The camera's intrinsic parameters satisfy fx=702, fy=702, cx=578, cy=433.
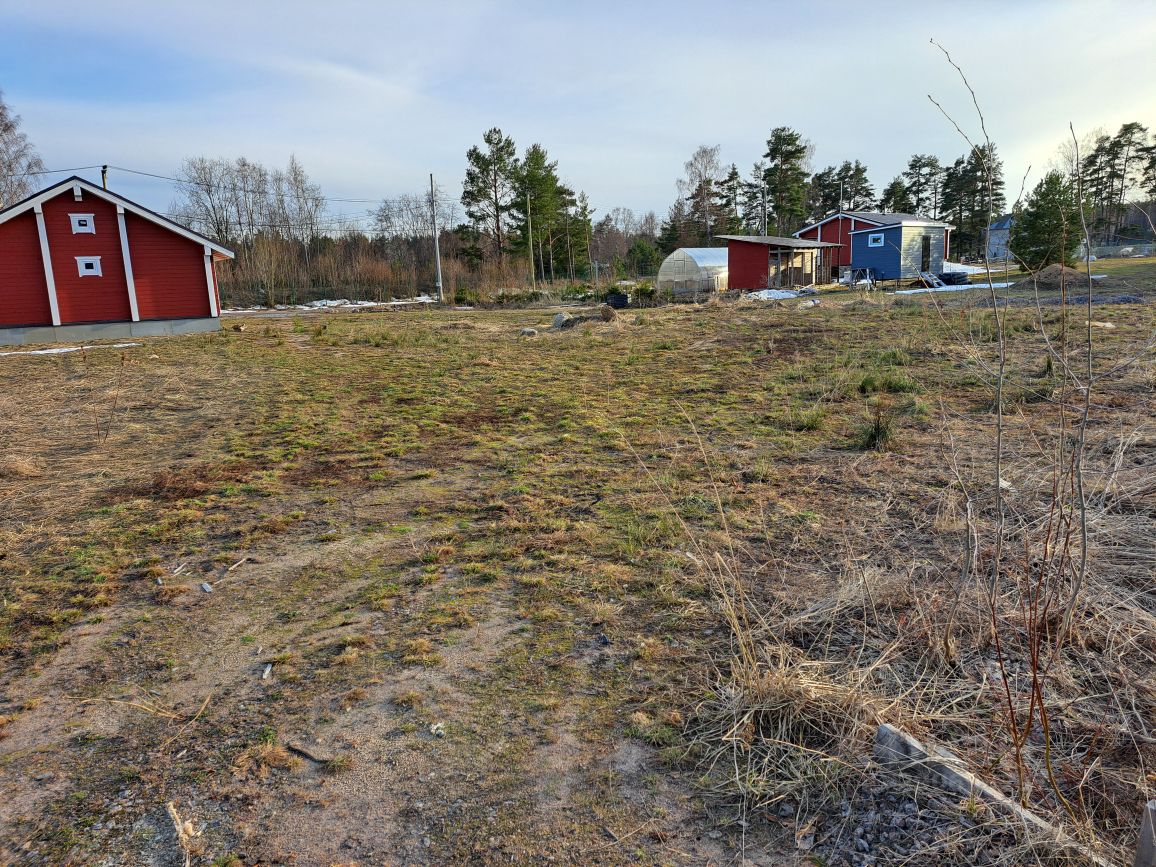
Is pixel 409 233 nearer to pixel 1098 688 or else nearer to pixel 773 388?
pixel 773 388

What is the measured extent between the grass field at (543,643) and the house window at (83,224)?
1468cm

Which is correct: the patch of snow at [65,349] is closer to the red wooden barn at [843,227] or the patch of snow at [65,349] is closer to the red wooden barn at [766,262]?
the red wooden barn at [766,262]

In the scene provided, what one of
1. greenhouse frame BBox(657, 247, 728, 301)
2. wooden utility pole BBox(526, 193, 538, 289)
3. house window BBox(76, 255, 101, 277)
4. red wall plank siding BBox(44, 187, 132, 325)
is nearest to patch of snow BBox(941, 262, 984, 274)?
greenhouse frame BBox(657, 247, 728, 301)

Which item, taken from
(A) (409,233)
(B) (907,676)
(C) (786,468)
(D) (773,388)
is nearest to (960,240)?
(A) (409,233)

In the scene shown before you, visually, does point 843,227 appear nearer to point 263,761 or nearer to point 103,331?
point 103,331

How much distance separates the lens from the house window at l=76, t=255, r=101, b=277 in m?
19.0

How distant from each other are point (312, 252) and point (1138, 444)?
48851 mm

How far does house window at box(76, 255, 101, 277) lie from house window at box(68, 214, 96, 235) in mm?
644

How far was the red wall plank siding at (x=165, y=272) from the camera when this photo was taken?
782 inches

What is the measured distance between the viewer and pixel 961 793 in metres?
2.16

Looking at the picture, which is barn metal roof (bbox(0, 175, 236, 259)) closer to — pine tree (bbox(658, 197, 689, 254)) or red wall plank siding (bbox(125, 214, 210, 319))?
red wall plank siding (bbox(125, 214, 210, 319))

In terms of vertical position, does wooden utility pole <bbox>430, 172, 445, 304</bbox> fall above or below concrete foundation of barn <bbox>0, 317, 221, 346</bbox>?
above

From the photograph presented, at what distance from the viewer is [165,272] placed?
2028 cm

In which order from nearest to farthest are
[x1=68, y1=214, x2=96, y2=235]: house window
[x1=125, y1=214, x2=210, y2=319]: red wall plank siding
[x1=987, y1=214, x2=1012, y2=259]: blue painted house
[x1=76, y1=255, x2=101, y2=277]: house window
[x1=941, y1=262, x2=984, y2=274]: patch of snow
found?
[x1=987, y1=214, x2=1012, y2=259]: blue painted house
[x1=68, y1=214, x2=96, y2=235]: house window
[x1=76, y1=255, x2=101, y2=277]: house window
[x1=125, y1=214, x2=210, y2=319]: red wall plank siding
[x1=941, y1=262, x2=984, y2=274]: patch of snow
